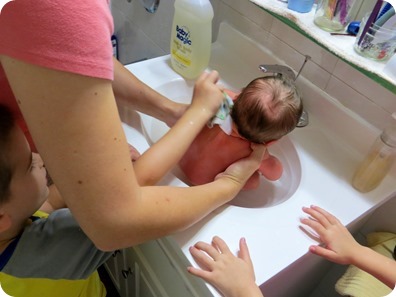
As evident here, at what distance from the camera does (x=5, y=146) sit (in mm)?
530

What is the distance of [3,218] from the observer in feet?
1.85

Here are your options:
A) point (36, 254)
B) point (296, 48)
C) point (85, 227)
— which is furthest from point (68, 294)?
point (296, 48)

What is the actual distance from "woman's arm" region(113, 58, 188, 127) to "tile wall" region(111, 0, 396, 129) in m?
0.31

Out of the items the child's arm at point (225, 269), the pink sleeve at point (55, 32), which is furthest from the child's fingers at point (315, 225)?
the pink sleeve at point (55, 32)

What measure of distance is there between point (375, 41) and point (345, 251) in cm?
39

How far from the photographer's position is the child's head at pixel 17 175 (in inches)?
21.0

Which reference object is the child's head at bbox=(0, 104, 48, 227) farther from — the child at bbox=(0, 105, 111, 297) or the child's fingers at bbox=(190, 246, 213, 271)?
the child's fingers at bbox=(190, 246, 213, 271)

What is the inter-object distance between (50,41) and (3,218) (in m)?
0.35

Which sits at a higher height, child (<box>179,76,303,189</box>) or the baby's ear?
child (<box>179,76,303,189</box>)

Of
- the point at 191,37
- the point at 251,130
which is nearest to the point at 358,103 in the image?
the point at 251,130

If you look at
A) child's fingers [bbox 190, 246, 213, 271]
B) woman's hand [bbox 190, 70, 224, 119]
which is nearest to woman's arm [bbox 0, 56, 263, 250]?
child's fingers [bbox 190, 246, 213, 271]

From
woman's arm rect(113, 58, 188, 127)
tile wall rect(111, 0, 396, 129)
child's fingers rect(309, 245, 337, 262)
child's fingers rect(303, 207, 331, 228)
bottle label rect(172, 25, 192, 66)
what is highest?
tile wall rect(111, 0, 396, 129)

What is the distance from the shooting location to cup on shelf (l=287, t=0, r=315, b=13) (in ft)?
2.45

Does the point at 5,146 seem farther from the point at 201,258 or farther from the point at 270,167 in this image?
the point at 270,167
